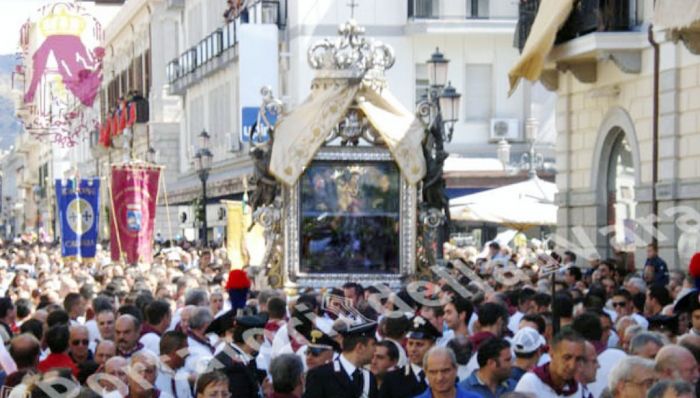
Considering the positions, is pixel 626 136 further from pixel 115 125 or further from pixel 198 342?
pixel 115 125

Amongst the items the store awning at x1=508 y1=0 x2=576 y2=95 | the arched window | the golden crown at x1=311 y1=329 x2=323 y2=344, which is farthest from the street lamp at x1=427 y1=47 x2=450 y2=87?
the golden crown at x1=311 y1=329 x2=323 y2=344

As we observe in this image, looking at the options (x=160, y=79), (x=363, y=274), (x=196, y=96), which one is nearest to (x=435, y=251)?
(x=363, y=274)

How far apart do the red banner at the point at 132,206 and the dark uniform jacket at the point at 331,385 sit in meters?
17.0

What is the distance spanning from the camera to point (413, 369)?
10.2m

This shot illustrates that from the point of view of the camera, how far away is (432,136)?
70.9 feet

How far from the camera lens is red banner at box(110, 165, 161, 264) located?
2662 cm

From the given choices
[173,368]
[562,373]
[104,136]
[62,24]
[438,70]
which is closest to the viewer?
[562,373]

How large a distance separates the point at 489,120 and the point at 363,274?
18.5 m

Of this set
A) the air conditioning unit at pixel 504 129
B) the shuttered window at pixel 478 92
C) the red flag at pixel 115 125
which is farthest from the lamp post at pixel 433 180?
the red flag at pixel 115 125

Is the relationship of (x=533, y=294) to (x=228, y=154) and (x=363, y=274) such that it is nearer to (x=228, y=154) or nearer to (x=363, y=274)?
(x=363, y=274)

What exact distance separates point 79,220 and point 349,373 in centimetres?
1887

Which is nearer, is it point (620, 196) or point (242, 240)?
point (620, 196)

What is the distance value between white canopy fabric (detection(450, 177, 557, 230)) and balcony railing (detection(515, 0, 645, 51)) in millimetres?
3938

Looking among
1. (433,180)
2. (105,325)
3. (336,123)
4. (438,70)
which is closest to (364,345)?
(105,325)
